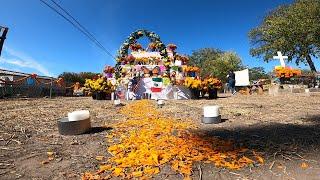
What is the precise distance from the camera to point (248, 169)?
4.11 metres

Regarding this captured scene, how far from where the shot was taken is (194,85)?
62.4 ft

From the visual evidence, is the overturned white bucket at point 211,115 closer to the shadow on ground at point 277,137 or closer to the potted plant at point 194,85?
the shadow on ground at point 277,137

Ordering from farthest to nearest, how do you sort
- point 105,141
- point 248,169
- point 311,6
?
point 311,6
point 105,141
point 248,169

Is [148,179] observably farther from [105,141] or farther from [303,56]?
[303,56]

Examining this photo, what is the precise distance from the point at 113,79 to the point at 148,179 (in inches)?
725

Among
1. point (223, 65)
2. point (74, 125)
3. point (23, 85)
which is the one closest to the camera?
point (74, 125)

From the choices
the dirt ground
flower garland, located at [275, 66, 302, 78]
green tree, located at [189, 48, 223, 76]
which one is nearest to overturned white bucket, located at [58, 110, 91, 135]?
the dirt ground

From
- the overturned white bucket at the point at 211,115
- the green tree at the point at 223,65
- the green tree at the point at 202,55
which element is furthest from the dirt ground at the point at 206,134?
the green tree at the point at 202,55

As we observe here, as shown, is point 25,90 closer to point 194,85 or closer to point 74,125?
point 194,85

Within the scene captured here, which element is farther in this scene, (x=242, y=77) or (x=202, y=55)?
(x=202, y=55)

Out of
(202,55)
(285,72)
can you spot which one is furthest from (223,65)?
(285,72)

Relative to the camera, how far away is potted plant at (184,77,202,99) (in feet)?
62.6

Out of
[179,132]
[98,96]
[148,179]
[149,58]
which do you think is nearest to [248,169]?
[148,179]

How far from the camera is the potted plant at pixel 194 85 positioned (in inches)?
752
